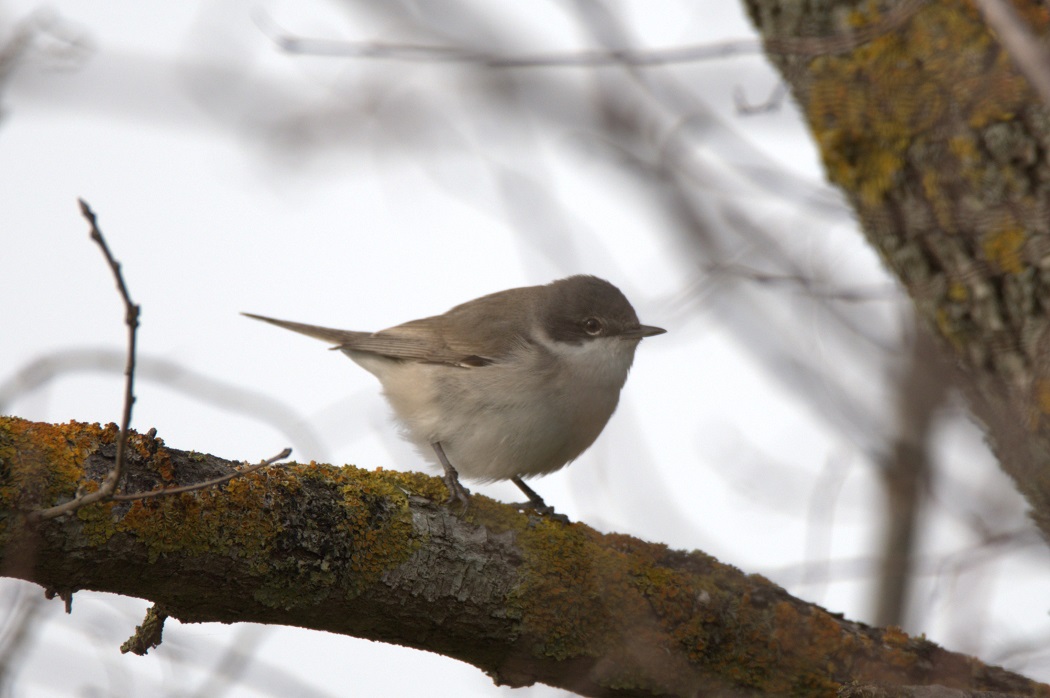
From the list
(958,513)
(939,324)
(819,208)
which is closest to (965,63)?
(819,208)

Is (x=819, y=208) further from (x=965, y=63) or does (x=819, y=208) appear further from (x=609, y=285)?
(x=609, y=285)

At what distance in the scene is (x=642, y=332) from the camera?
590cm

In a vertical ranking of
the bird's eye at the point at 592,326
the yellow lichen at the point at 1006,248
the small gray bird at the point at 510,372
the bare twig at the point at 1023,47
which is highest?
the bird's eye at the point at 592,326

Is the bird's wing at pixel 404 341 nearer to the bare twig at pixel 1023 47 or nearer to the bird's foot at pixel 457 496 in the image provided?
the bird's foot at pixel 457 496

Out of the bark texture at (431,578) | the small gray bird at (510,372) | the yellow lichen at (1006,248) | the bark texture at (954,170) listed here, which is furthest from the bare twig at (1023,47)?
the small gray bird at (510,372)

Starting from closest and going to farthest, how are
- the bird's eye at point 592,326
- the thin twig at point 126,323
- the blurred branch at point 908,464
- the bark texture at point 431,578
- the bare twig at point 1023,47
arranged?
the bare twig at point 1023,47 → the thin twig at point 126,323 → the bark texture at point 431,578 → the blurred branch at point 908,464 → the bird's eye at point 592,326

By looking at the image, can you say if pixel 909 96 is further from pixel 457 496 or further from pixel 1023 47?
pixel 457 496

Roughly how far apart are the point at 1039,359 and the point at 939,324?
0.52 metres

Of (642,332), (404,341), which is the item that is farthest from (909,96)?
(404,341)

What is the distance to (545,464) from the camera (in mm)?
5281

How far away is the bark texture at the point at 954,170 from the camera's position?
3732 mm

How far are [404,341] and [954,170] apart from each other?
10.8 ft

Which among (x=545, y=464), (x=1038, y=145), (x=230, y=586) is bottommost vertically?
(x=230, y=586)

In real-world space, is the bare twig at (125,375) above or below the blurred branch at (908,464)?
below
